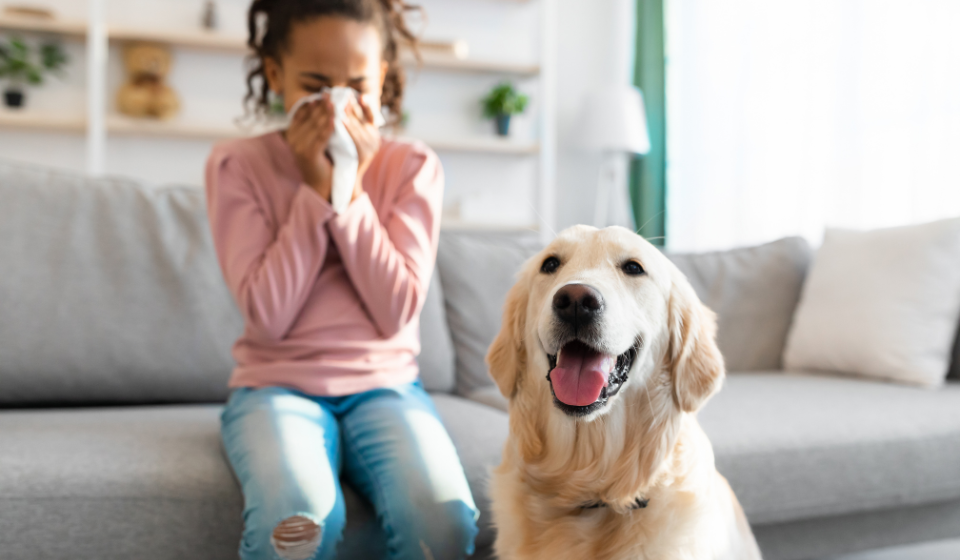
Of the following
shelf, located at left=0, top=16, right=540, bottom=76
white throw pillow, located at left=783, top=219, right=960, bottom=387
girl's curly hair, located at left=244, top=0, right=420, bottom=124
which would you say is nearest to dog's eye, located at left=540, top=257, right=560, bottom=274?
girl's curly hair, located at left=244, top=0, right=420, bottom=124

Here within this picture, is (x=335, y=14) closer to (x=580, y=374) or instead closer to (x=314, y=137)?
(x=314, y=137)

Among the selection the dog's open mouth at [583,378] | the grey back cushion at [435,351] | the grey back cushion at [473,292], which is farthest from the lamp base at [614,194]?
the dog's open mouth at [583,378]

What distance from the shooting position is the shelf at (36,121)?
11.8ft

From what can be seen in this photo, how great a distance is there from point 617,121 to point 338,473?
10.9ft

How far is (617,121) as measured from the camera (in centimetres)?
404

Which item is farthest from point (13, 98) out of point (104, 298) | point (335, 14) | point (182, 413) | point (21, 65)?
point (335, 14)

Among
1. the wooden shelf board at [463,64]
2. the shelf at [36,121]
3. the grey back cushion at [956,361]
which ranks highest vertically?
the wooden shelf board at [463,64]

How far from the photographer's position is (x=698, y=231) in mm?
4051

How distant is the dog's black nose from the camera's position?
98cm

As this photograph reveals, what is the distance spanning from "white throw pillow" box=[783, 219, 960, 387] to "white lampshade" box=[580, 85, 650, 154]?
6.39 feet

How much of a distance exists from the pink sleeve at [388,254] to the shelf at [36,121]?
3074 millimetres

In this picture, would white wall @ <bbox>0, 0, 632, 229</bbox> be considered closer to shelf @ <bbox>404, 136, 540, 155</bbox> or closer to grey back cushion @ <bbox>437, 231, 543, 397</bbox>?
shelf @ <bbox>404, 136, 540, 155</bbox>

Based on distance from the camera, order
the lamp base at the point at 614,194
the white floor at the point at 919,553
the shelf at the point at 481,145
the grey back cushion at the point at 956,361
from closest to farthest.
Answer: the white floor at the point at 919,553 → the grey back cushion at the point at 956,361 → the shelf at the point at 481,145 → the lamp base at the point at 614,194

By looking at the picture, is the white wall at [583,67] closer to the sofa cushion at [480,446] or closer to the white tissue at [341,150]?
the sofa cushion at [480,446]
